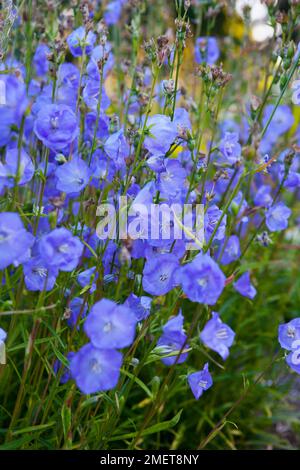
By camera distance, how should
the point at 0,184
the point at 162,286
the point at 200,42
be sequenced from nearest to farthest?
the point at 0,184
the point at 162,286
the point at 200,42

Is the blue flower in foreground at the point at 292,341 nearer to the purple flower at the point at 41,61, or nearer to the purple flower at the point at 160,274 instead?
the purple flower at the point at 160,274

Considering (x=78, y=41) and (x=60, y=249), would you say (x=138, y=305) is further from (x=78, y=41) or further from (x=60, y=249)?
(x=78, y=41)

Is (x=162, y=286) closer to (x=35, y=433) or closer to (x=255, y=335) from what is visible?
(x=35, y=433)

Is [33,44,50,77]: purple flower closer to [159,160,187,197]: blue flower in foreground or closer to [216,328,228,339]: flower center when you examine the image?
[159,160,187,197]: blue flower in foreground

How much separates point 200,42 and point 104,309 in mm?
1735

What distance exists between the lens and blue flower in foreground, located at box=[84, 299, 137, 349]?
1.20 meters

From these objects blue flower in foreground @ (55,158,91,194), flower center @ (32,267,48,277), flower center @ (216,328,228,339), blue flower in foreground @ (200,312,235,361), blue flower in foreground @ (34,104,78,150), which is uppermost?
blue flower in foreground @ (34,104,78,150)

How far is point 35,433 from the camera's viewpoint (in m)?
1.63

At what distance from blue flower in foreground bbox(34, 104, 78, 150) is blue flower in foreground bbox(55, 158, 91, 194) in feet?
0.29

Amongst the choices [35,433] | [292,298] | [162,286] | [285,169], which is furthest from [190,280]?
[292,298]

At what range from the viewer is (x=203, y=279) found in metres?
1.28

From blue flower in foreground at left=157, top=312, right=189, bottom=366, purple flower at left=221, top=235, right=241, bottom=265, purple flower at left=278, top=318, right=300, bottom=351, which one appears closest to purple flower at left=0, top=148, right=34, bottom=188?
blue flower in foreground at left=157, top=312, right=189, bottom=366

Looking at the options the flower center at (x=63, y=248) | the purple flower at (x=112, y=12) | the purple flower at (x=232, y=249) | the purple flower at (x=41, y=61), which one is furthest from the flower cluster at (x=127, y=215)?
the purple flower at (x=112, y=12)
